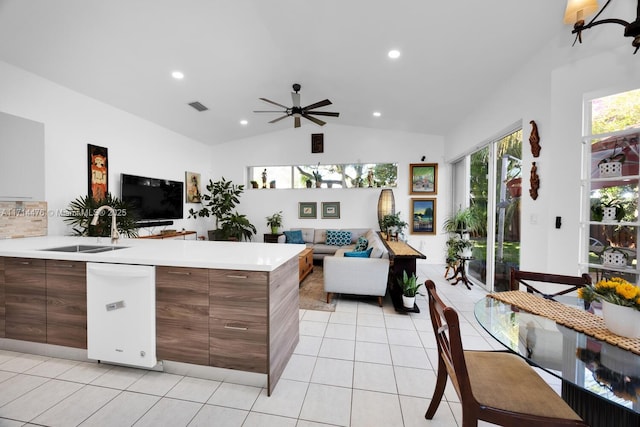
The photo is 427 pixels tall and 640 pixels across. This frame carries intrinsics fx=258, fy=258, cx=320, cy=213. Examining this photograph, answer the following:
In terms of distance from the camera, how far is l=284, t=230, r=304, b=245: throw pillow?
19.4ft

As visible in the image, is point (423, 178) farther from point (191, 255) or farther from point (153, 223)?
point (153, 223)

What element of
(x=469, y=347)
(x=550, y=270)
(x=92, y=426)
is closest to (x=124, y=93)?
(x=92, y=426)

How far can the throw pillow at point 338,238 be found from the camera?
5.91m

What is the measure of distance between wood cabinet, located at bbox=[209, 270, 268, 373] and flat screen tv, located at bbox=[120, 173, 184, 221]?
361 cm

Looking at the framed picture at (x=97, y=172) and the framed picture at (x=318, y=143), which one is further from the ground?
the framed picture at (x=318, y=143)

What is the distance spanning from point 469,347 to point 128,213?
174 inches

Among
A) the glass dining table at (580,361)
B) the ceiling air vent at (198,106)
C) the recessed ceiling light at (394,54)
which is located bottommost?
the glass dining table at (580,361)

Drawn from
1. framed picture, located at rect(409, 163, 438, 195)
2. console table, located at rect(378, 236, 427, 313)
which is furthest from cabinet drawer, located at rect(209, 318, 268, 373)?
framed picture, located at rect(409, 163, 438, 195)

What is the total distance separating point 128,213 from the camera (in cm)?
360

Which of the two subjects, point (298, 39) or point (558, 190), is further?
point (298, 39)

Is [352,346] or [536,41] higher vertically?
[536,41]

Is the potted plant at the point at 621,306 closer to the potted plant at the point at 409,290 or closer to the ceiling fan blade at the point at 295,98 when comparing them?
the potted plant at the point at 409,290

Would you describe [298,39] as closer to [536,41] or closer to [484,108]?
[536,41]

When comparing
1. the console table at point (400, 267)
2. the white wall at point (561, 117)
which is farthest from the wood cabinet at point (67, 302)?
the white wall at point (561, 117)
